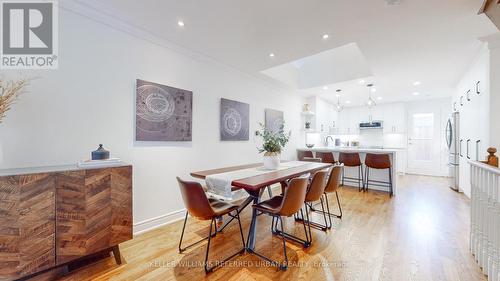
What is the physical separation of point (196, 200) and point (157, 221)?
1.24 m

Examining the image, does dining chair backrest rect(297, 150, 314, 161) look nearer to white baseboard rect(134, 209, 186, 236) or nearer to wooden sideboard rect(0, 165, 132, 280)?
white baseboard rect(134, 209, 186, 236)

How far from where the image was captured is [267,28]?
2.44 meters

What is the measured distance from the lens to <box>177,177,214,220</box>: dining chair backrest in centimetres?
173

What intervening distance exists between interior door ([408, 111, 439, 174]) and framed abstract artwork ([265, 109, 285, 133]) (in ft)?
17.2

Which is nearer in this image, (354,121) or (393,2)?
(393,2)

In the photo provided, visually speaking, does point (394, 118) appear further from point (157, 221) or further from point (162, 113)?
point (157, 221)

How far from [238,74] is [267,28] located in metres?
1.46

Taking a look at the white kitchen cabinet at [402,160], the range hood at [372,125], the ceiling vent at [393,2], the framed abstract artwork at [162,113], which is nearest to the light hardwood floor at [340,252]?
the framed abstract artwork at [162,113]

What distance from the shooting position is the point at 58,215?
1539mm

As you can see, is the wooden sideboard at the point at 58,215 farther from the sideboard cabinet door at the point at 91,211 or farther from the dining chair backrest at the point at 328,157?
the dining chair backrest at the point at 328,157

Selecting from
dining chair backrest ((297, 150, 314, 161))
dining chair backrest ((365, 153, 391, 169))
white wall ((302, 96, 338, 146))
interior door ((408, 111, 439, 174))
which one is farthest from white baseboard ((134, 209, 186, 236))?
interior door ((408, 111, 439, 174))

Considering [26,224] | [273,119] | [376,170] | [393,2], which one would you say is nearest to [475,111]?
[376,170]

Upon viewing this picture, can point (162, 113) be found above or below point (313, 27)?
below

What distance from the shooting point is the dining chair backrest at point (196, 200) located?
5.68 feet
